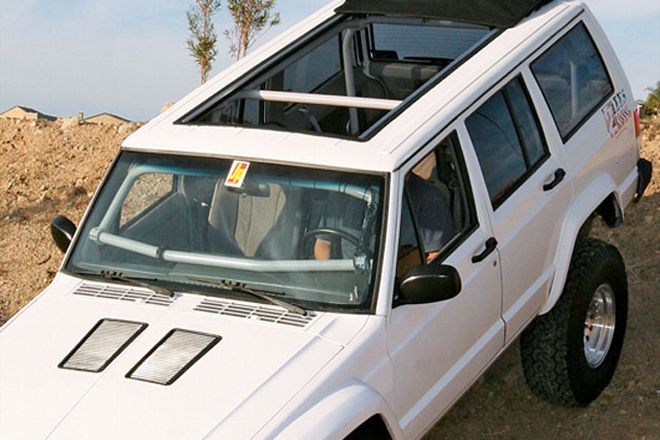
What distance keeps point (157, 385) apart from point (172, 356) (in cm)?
18

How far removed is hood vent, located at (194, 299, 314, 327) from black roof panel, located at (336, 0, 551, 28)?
255cm

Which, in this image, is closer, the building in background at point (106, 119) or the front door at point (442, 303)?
the front door at point (442, 303)

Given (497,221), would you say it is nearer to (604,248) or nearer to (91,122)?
(604,248)

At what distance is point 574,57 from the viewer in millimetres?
7188

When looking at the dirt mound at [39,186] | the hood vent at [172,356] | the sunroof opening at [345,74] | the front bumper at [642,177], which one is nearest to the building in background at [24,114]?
the dirt mound at [39,186]

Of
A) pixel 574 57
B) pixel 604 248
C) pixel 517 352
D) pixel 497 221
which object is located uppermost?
pixel 574 57

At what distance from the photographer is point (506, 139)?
6.45 metres

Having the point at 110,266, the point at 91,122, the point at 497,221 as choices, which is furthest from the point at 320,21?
the point at 91,122

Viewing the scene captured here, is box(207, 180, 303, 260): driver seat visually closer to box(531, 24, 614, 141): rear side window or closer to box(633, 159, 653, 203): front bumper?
box(531, 24, 614, 141): rear side window

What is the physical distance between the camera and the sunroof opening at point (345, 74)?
675cm

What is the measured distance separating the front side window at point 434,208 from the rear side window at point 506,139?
0.21 metres

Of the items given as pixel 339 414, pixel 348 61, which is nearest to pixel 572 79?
pixel 348 61

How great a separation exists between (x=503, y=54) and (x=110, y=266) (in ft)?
7.60

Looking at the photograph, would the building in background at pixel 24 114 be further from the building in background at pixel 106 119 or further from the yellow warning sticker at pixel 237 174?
the yellow warning sticker at pixel 237 174
